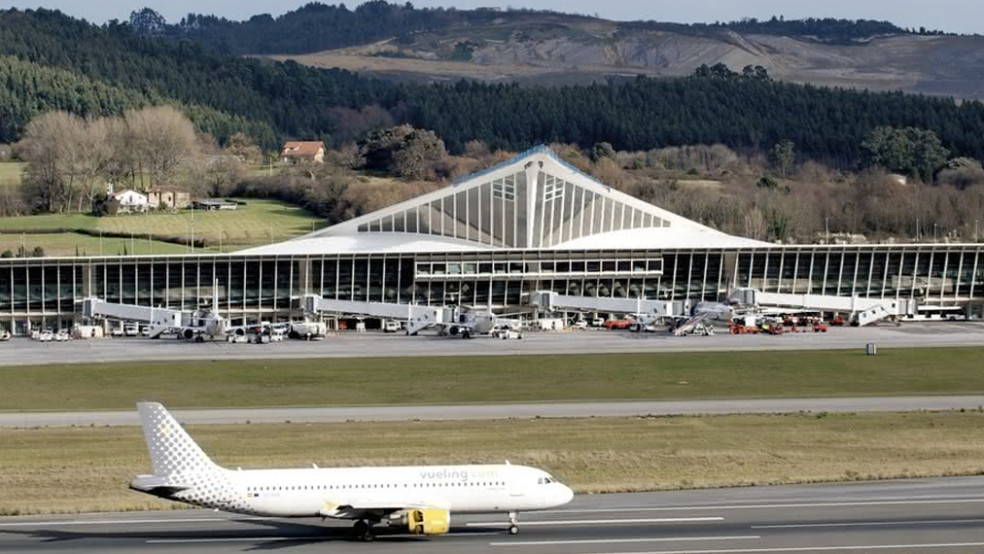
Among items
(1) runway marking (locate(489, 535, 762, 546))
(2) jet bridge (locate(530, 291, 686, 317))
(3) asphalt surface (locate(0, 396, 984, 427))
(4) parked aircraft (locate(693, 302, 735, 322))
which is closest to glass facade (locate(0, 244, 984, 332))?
(2) jet bridge (locate(530, 291, 686, 317))

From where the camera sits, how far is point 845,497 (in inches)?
2936

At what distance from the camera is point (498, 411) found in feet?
340

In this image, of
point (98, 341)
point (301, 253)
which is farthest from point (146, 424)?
point (301, 253)

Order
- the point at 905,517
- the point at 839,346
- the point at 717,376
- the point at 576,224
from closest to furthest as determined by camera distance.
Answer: the point at 905,517 → the point at 717,376 → the point at 839,346 → the point at 576,224

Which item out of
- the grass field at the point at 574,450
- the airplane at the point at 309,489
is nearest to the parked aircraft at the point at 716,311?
the grass field at the point at 574,450

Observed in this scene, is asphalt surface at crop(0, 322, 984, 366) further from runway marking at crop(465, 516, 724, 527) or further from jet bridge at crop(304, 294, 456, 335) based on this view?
runway marking at crop(465, 516, 724, 527)

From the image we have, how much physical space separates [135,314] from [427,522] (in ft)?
331

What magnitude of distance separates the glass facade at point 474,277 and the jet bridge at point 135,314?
3474mm

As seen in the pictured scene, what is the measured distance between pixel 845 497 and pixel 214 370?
212 feet

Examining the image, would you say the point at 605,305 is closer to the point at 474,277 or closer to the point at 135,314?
the point at 474,277

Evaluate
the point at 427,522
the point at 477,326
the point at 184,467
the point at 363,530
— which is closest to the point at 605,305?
the point at 477,326

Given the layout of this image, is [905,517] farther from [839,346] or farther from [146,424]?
[839,346]

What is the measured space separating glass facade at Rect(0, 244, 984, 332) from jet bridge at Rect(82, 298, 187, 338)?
11.4 ft

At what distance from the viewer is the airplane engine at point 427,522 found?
64.1 m
